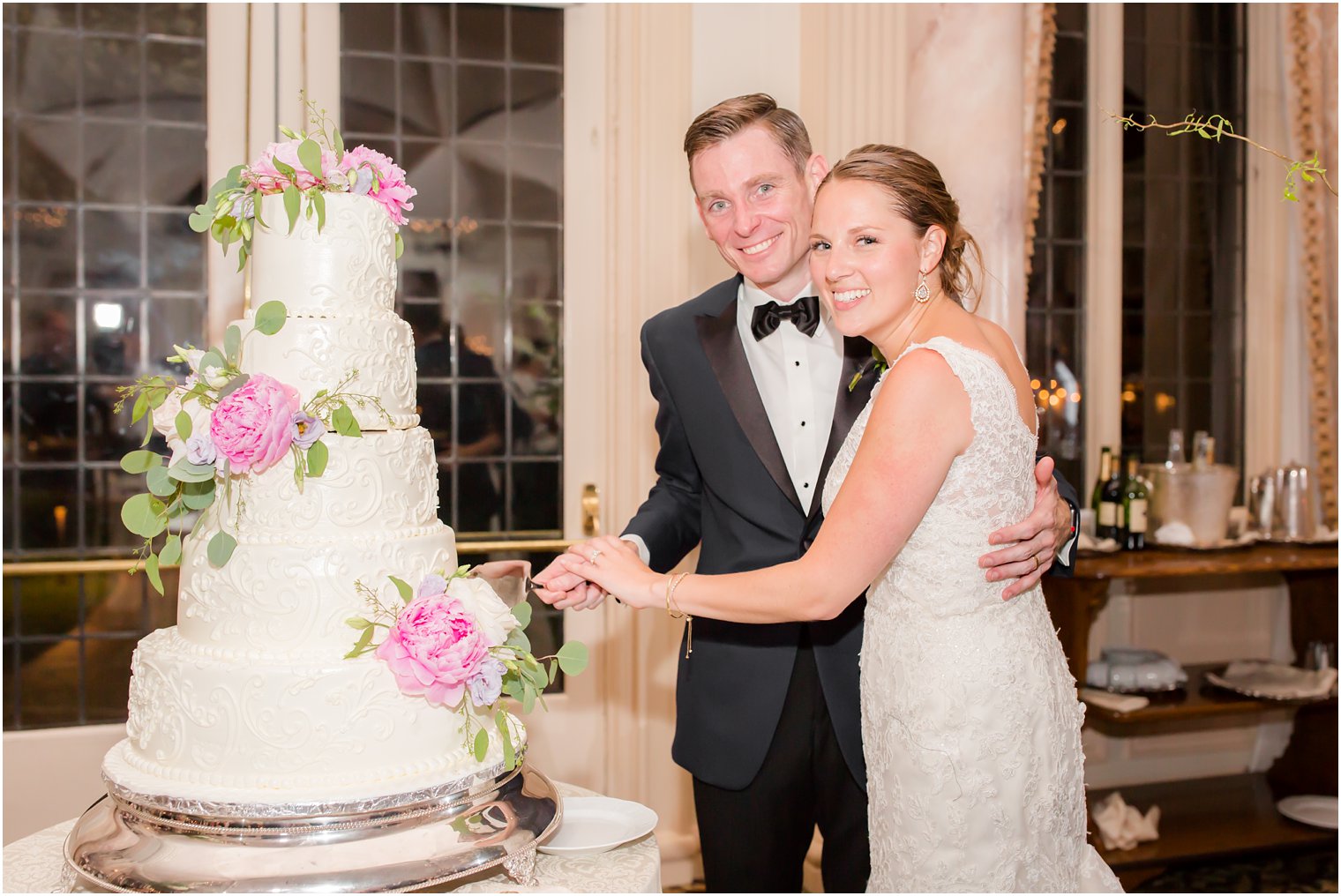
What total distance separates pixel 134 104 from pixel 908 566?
3.47 metres

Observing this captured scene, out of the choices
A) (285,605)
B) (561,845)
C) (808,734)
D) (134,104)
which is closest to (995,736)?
(808,734)

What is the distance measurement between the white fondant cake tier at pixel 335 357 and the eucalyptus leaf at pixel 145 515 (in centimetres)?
29

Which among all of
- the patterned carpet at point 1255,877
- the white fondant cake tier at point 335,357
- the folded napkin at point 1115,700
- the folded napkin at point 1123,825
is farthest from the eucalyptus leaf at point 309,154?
the folded napkin at point 1123,825

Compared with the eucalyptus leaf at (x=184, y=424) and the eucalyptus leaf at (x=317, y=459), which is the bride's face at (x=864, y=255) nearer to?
the eucalyptus leaf at (x=317, y=459)

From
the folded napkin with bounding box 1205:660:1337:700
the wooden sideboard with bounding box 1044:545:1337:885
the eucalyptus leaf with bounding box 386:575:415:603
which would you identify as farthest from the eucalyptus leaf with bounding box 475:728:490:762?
the folded napkin with bounding box 1205:660:1337:700

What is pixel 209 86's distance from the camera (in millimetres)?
4027

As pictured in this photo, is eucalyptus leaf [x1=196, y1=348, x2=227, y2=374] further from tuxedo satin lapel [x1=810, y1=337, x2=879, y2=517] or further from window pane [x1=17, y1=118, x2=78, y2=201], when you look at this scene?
window pane [x1=17, y1=118, x2=78, y2=201]

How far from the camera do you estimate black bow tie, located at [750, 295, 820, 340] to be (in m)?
2.63

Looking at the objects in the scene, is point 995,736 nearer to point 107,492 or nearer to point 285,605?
point 285,605

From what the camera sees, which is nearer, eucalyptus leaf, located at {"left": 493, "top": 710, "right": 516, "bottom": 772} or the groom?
eucalyptus leaf, located at {"left": 493, "top": 710, "right": 516, "bottom": 772}

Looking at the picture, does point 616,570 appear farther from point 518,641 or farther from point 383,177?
point 383,177

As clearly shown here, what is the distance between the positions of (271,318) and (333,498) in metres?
0.34

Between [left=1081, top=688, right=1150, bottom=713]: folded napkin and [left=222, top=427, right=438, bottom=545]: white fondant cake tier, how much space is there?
3208 mm

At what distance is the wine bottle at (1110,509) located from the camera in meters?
4.46
